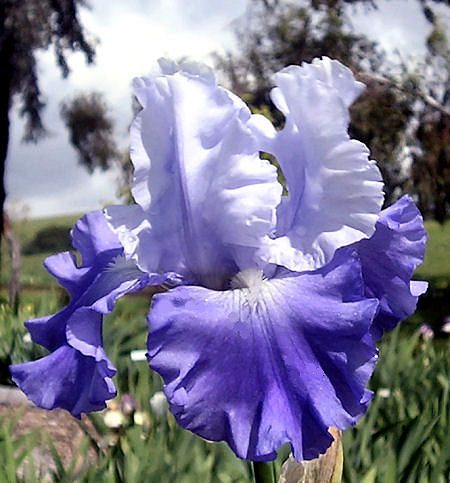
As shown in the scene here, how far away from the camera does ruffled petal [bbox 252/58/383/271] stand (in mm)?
936

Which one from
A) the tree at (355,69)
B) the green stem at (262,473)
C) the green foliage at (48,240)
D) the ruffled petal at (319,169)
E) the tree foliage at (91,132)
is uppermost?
the ruffled petal at (319,169)

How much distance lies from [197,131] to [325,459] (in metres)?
0.50

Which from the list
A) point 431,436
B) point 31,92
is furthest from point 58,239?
point 431,436

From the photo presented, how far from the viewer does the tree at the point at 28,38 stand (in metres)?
11.0

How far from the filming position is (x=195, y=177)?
37.9 inches

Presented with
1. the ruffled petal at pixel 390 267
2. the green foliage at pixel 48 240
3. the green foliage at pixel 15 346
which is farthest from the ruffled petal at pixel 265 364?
the green foliage at pixel 48 240

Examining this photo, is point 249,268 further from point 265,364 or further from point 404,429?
point 404,429

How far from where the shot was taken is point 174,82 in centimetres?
95

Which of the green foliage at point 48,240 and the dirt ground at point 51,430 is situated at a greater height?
the dirt ground at point 51,430

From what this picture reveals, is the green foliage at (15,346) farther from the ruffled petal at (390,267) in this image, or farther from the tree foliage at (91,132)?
the tree foliage at (91,132)

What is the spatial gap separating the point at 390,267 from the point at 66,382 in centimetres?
47

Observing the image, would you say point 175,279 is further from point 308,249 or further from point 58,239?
point 58,239

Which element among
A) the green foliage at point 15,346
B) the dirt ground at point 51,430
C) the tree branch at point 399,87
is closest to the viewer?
the dirt ground at point 51,430

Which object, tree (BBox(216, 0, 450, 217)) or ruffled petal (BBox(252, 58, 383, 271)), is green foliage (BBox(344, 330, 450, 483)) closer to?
ruffled petal (BBox(252, 58, 383, 271))
